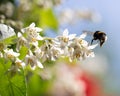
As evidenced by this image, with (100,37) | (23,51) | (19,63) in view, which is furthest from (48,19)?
(19,63)

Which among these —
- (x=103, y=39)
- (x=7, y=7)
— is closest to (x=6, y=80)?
(x=103, y=39)

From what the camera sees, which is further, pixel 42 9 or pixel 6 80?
pixel 42 9

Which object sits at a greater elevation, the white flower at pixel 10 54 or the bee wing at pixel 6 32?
the bee wing at pixel 6 32

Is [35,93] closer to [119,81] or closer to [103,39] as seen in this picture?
[103,39]

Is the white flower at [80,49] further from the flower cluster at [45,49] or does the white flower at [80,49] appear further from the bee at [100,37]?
the bee at [100,37]

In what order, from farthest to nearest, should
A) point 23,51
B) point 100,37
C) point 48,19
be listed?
point 48,19 → point 100,37 → point 23,51

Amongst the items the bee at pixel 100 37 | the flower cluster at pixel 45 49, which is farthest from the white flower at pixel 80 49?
the bee at pixel 100 37

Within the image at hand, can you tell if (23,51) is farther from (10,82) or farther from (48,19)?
(48,19)
